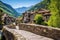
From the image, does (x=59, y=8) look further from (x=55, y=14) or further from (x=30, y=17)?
(x=30, y=17)

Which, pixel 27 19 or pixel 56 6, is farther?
pixel 27 19

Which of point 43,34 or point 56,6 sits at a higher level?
point 56,6

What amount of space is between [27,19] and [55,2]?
58.2 m

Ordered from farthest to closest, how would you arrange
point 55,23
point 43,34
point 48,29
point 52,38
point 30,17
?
point 30,17 < point 55,23 < point 43,34 < point 48,29 < point 52,38

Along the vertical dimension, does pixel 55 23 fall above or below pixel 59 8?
below

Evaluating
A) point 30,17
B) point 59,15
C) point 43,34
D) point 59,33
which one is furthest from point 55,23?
point 30,17

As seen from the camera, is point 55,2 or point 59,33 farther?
point 55,2

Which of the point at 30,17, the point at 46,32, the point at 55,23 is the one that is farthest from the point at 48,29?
the point at 30,17

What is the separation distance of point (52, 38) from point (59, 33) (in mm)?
787

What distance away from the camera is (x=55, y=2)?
121ft

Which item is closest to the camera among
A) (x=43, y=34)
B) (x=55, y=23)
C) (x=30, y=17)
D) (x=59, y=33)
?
(x=59, y=33)

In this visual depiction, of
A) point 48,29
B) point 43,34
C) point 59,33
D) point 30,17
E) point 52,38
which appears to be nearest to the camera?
point 59,33

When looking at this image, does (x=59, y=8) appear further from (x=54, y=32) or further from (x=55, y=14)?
(x=54, y=32)

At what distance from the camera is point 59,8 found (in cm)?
3638
